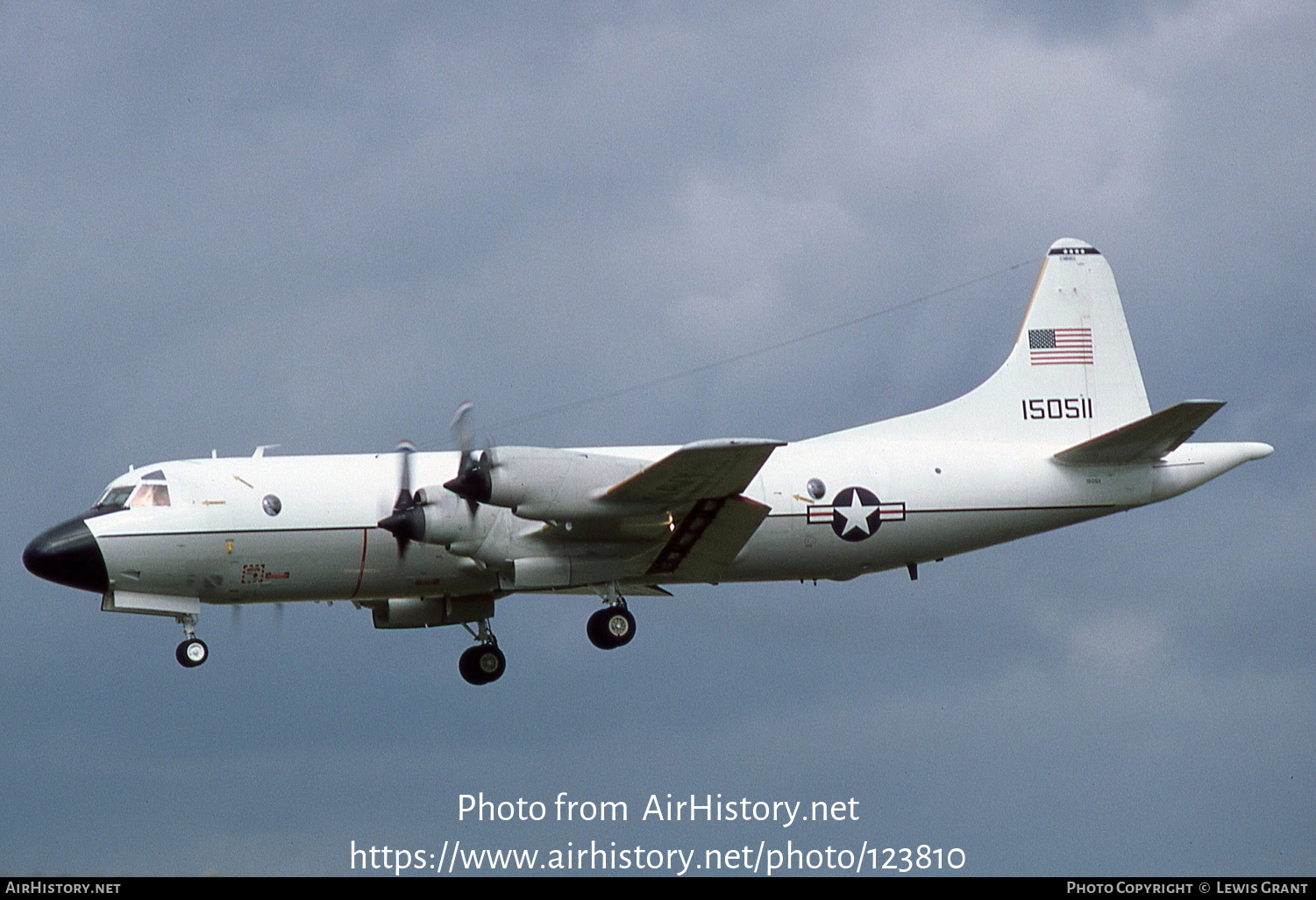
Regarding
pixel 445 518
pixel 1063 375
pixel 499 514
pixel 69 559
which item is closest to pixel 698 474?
pixel 499 514

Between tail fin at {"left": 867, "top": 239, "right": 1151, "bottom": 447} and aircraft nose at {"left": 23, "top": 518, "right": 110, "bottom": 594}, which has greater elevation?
tail fin at {"left": 867, "top": 239, "right": 1151, "bottom": 447}

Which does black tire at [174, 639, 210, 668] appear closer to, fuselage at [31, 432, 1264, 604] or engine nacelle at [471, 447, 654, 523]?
fuselage at [31, 432, 1264, 604]

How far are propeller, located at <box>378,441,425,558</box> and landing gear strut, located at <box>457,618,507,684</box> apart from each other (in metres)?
3.45

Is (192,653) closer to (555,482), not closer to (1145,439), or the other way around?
(555,482)

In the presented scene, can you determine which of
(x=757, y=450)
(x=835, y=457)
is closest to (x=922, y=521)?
(x=835, y=457)

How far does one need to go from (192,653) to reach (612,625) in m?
A: 6.74

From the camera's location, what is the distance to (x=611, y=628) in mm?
29500

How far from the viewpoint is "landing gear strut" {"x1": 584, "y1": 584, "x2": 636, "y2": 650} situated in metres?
29.5

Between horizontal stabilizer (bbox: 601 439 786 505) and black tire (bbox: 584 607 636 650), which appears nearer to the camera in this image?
horizontal stabilizer (bbox: 601 439 786 505)

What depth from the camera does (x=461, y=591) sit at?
99.0 feet

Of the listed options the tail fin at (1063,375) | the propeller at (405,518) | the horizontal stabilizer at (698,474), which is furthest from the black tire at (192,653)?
the tail fin at (1063,375)

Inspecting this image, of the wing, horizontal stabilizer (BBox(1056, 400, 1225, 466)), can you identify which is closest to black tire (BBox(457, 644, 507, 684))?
the wing

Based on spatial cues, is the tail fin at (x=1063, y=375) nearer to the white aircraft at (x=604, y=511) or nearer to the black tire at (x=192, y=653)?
the white aircraft at (x=604, y=511)
